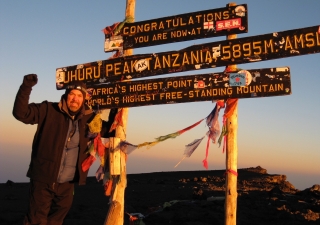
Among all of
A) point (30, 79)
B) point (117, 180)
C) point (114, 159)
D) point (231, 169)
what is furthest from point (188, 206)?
point (30, 79)

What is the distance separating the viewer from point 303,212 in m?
8.79

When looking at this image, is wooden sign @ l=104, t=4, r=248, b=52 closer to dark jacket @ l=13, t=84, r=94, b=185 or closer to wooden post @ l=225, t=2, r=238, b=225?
wooden post @ l=225, t=2, r=238, b=225

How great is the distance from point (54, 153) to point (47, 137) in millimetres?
A: 246

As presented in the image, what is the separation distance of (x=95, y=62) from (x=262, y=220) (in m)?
4.78

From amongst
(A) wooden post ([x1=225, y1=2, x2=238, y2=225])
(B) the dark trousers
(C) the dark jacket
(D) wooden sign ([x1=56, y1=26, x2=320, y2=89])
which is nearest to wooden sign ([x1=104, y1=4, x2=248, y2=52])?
(D) wooden sign ([x1=56, y1=26, x2=320, y2=89])

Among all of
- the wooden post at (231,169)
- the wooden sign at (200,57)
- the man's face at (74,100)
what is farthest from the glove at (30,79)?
the wooden post at (231,169)

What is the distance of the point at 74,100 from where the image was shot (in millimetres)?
5188

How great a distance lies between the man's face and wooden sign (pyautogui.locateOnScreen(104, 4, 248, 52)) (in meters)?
1.94

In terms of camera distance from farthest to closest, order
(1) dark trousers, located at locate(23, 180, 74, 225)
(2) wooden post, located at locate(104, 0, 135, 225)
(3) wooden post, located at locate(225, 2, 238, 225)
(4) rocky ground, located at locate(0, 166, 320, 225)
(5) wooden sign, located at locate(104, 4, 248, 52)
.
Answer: (4) rocky ground, located at locate(0, 166, 320, 225)
(2) wooden post, located at locate(104, 0, 135, 225)
(5) wooden sign, located at locate(104, 4, 248, 52)
(3) wooden post, located at locate(225, 2, 238, 225)
(1) dark trousers, located at locate(23, 180, 74, 225)

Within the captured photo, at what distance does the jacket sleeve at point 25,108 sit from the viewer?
183 inches

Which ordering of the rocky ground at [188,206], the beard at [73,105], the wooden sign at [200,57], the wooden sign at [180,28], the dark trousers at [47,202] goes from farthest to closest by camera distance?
the rocky ground at [188,206] < the wooden sign at [180,28] < the wooden sign at [200,57] < the beard at [73,105] < the dark trousers at [47,202]

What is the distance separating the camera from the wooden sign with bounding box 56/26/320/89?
5.54m

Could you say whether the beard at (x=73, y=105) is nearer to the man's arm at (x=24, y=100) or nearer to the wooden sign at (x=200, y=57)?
the man's arm at (x=24, y=100)

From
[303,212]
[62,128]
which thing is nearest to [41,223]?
[62,128]
